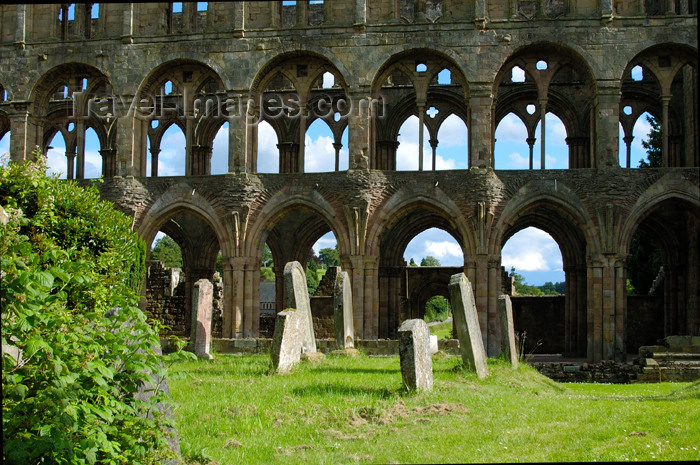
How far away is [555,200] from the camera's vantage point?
22.8 meters

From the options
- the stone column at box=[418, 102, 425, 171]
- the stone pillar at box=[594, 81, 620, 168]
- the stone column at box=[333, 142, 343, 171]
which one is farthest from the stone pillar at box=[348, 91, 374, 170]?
the stone pillar at box=[594, 81, 620, 168]

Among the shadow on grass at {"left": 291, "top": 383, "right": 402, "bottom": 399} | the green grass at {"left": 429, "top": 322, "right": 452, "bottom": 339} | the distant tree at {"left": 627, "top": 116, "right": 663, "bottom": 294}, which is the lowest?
the green grass at {"left": 429, "top": 322, "right": 452, "bottom": 339}

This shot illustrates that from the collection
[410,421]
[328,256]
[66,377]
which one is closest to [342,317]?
[410,421]

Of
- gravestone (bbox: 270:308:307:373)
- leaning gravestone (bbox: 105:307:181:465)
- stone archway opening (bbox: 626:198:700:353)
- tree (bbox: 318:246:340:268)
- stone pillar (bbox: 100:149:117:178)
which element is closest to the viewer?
leaning gravestone (bbox: 105:307:181:465)

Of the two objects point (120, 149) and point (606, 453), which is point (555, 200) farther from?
point (606, 453)

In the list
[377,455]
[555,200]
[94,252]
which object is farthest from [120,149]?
[377,455]

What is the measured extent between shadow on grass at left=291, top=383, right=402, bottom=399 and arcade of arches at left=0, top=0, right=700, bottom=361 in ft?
37.9

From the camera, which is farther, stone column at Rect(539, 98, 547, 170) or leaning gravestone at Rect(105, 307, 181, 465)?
stone column at Rect(539, 98, 547, 170)

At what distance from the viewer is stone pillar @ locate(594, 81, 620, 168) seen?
23000mm

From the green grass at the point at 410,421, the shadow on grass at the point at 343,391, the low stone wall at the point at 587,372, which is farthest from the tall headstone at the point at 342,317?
the low stone wall at the point at 587,372

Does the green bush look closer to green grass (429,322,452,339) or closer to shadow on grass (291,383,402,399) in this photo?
shadow on grass (291,383,402,399)

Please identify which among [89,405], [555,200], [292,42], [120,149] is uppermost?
[292,42]

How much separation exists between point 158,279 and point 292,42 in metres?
11.0

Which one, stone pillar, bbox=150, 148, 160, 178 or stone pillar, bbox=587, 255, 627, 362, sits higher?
stone pillar, bbox=150, 148, 160, 178
